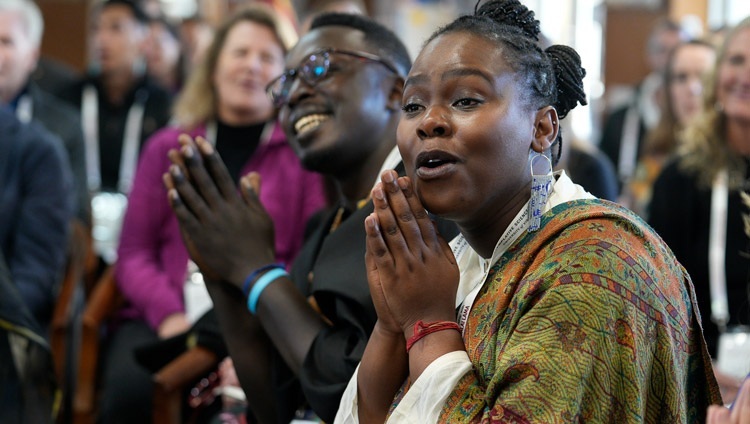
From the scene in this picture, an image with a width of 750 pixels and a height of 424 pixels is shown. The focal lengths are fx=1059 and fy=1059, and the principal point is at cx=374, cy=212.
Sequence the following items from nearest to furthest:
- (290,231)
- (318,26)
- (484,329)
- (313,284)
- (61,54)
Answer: (484,329) → (313,284) → (318,26) → (290,231) → (61,54)

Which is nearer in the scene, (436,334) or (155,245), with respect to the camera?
(436,334)

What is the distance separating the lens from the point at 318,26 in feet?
9.05

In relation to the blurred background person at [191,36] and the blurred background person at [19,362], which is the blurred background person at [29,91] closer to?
the blurred background person at [19,362]

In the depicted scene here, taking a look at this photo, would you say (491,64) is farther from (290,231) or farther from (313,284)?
(290,231)

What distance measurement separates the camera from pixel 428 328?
172 centimetres

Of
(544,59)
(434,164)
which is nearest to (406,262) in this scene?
(434,164)

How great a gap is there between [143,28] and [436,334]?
437 centimetres

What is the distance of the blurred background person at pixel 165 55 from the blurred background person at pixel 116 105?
97 centimetres

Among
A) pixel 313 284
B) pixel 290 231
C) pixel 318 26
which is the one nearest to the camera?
pixel 313 284

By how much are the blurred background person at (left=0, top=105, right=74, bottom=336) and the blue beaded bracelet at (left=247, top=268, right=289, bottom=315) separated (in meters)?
1.44

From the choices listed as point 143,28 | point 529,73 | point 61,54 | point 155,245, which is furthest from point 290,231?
point 61,54

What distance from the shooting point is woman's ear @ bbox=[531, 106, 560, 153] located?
180 cm

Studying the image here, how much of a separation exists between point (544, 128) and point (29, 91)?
11.2 feet

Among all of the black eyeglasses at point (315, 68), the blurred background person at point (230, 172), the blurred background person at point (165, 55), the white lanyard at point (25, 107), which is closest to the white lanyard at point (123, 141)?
the white lanyard at point (25, 107)
